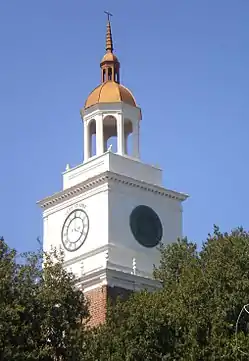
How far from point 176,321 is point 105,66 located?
2123cm

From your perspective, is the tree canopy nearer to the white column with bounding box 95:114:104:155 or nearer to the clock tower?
the clock tower

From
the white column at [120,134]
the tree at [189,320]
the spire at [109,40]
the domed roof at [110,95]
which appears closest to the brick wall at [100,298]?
the tree at [189,320]

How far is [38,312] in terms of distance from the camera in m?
44.1

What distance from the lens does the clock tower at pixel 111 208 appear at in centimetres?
5434

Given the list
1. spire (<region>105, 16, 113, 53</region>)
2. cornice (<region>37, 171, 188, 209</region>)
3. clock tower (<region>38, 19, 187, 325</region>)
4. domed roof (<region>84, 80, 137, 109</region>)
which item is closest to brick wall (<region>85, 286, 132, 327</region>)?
clock tower (<region>38, 19, 187, 325</region>)

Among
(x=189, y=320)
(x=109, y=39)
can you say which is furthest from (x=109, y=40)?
(x=189, y=320)

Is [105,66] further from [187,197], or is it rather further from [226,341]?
[226,341]

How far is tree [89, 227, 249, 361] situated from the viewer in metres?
42.8

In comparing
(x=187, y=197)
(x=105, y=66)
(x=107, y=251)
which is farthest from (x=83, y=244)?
(x=105, y=66)

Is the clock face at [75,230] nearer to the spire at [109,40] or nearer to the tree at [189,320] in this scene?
the spire at [109,40]

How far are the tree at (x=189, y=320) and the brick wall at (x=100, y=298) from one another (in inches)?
257

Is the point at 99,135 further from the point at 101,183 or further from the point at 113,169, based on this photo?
the point at 101,183

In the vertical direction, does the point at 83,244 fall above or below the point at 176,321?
above

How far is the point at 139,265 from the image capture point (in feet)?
184
